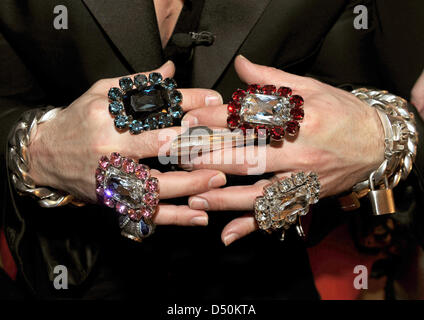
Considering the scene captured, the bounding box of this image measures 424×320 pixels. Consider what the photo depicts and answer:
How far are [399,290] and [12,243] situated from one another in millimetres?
1349

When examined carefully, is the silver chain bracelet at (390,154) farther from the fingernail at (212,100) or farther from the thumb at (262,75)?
the fingernail at (212,100)

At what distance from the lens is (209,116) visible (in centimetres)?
65

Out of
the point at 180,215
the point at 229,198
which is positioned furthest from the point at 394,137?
the point at 180,215

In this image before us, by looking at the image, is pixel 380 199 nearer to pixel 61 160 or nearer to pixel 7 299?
pixel 61 160

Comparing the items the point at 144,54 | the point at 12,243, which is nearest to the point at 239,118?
the point at 144,54

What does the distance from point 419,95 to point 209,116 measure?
0.60 m

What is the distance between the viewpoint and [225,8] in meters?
0.76

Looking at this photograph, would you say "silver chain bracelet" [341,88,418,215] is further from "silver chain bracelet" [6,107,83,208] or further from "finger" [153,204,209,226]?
"silver chain bracelet" [6,107,83,208]

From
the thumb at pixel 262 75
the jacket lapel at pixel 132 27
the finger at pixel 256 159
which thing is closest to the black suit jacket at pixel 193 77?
the jacket lapel at pixel 132 27

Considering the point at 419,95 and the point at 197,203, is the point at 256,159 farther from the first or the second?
the point at 419,95

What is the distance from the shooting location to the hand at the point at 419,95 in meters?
0.88

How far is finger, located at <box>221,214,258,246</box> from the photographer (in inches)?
26.8

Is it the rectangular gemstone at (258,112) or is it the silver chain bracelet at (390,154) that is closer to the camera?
the rectangular gemstone at (258,112)

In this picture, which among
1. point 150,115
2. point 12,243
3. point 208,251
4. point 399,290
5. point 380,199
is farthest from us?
point 399,290
